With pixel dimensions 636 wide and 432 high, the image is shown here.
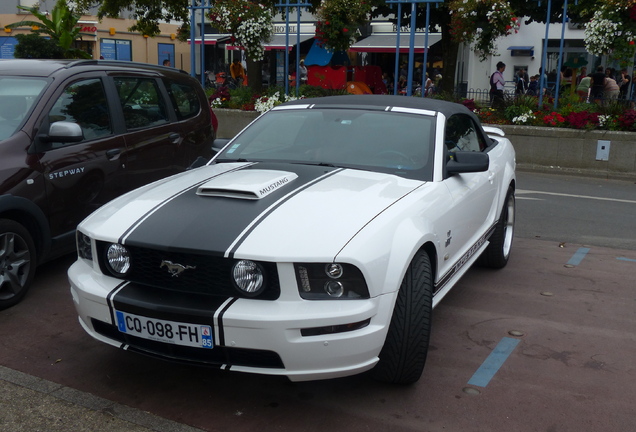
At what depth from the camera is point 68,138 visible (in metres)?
5.16

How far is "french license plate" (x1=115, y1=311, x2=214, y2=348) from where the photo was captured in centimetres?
330

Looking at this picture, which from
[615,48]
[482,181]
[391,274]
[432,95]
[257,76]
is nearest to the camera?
[391,274]

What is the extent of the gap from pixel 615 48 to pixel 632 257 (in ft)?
25.5

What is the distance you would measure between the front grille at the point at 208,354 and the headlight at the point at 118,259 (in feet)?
0.96

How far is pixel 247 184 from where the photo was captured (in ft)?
13.0

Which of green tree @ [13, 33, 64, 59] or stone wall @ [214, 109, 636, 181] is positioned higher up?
green tree @ [13, 33, 64, 59]

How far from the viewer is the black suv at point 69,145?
196 inches

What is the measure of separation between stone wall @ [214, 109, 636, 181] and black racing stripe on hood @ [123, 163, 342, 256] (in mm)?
10137

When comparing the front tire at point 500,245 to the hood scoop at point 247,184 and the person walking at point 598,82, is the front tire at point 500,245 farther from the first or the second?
the person walking at point 598,82

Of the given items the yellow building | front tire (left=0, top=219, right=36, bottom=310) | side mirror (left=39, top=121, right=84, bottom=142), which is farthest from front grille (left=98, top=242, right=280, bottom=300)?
the yellow building

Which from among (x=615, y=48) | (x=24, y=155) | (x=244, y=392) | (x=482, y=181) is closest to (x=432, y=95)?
(x=615, y=48)

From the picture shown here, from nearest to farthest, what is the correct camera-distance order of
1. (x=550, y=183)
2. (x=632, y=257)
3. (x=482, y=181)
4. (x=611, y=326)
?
(x=611, y=326) < (x=482, y=181) < (x=632, y=257) < (x=550, y=183)

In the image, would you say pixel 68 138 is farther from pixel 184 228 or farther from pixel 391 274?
pixel 391 274

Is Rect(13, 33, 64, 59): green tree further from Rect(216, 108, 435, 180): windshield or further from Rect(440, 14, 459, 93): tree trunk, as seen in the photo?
Rect(216, 108, 435, 180): windshield
